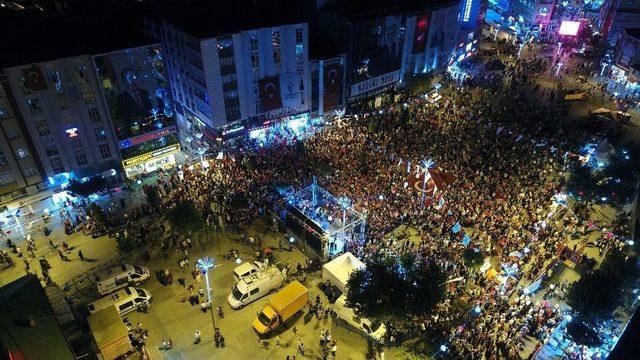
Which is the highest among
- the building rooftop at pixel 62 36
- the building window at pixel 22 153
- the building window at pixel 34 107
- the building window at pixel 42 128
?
the building rooftop at pixel 62 36

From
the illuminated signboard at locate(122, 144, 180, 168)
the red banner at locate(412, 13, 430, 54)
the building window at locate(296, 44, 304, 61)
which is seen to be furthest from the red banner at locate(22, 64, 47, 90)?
the red banner at locate(412, 13, 430, 54)

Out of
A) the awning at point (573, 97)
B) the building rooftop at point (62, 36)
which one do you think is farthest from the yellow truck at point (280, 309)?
the awning at point (573, 97)

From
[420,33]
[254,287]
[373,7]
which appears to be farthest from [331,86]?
[254,287]

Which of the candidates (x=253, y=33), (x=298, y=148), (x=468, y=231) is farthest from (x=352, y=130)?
(x=468, y=231)

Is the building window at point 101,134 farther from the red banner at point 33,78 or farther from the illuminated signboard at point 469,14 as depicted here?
the illuminated signboard at point 469,14

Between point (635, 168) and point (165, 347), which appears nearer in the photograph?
point (165, 347)

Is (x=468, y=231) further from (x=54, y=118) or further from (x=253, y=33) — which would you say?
(x=54, y=118)
